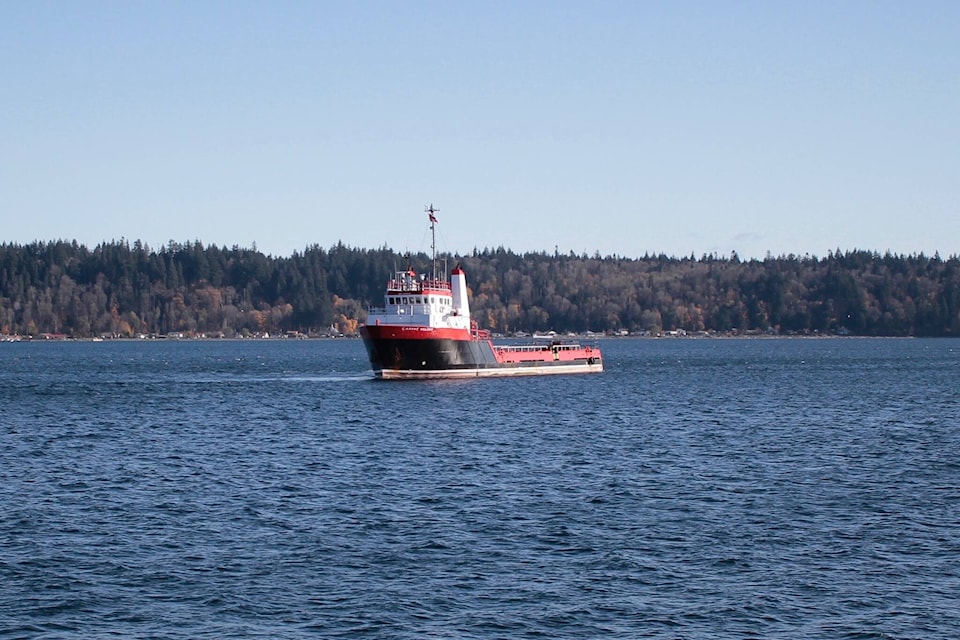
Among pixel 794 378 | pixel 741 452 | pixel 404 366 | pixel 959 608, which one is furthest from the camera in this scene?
pixel 794 378

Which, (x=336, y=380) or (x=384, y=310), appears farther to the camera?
(x=336, y=380)

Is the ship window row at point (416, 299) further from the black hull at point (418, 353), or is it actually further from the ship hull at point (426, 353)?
the black hull at point (418, 353)

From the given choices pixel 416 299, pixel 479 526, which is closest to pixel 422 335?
pixel 416 299

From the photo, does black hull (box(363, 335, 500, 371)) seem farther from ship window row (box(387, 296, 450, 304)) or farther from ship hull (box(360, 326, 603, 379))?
ship window row (box(387, 296, 450, 304))

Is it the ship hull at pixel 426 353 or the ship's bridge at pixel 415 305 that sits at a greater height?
the ship's bridge at pixel 415 305

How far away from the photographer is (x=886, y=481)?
4172 centimetres

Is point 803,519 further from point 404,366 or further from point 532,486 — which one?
point 404,366

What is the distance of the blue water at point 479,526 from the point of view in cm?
2484

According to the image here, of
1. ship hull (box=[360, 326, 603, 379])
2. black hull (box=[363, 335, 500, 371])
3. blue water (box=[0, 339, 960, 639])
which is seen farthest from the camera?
black hull (box=[363, 335, 500, 371])

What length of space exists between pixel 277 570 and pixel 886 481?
905 inches

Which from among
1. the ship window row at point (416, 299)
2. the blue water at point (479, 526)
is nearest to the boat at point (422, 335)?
the ship window row at point (416, 299)

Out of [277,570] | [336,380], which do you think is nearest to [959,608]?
[277,570]

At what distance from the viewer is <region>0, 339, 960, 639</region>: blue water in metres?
24.8

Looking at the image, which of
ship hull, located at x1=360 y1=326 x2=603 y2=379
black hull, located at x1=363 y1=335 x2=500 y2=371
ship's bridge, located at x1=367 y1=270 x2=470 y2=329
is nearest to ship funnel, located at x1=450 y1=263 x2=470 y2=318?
ship hull, located at x1=360 y1=326 x2=603 y2=379
